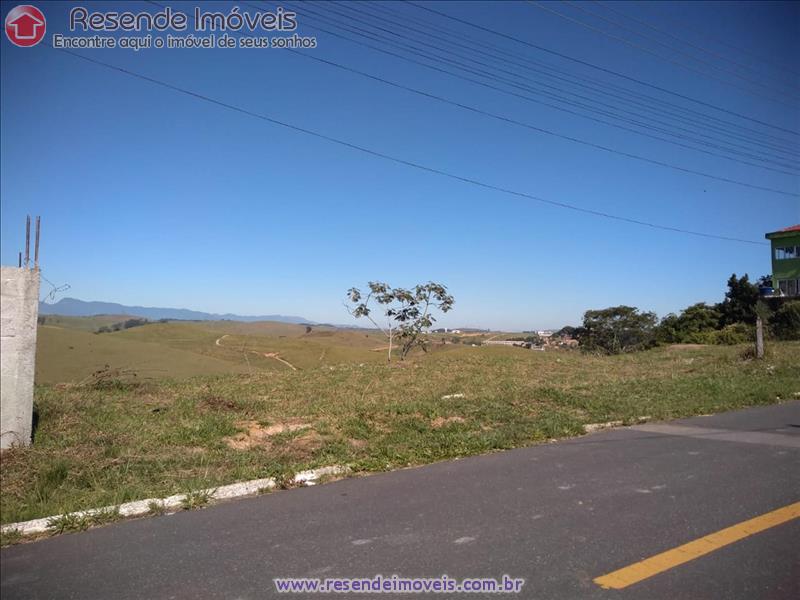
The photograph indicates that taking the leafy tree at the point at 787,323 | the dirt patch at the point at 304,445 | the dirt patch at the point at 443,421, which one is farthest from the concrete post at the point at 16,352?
the leafy tree at the point at 787,323

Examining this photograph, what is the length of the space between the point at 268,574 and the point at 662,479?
13.2 ft

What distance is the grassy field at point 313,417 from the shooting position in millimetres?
5777

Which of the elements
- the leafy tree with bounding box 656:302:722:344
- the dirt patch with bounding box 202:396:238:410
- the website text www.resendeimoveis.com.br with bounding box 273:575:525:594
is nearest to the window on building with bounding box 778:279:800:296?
the leafy tree with bounding box 656:302:722:344

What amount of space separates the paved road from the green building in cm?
4652

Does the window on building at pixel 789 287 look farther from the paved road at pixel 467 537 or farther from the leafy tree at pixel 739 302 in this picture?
the paved road at pixel 467 537

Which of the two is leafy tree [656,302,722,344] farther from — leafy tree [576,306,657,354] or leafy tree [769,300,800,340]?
leafy tree [769,300,800,340]

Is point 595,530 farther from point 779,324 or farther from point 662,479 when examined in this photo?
point 779,324

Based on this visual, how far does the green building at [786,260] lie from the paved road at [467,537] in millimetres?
46522

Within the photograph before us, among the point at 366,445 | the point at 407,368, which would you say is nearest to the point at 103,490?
the point at 366,445

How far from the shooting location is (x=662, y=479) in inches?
232

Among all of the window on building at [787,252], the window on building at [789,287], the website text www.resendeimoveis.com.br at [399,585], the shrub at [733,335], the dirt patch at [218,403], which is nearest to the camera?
the website text www.resendeimoveis.com.br at [399,585]

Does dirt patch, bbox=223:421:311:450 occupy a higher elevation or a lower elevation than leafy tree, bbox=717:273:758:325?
lower

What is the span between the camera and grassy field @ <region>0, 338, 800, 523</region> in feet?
19.0

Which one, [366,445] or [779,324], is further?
[779,324]
